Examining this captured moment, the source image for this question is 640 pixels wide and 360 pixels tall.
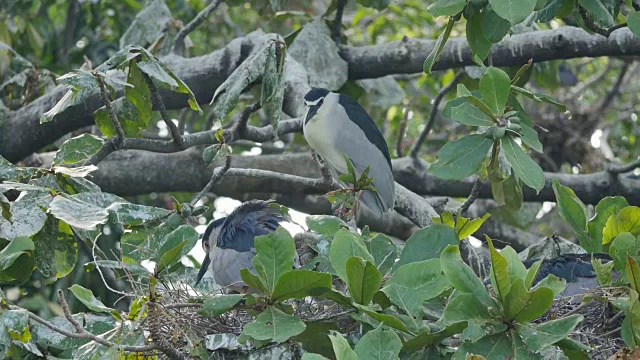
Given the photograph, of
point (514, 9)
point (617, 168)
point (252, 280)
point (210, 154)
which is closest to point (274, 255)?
point (252, 280)

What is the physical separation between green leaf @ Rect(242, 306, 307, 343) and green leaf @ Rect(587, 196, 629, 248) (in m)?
1.02

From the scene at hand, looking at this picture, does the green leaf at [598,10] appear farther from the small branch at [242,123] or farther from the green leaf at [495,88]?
the small branch at [242,123]

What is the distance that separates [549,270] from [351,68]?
2027mm

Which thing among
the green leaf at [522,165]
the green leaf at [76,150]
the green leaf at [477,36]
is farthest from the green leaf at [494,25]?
the green leaf at [76,150]

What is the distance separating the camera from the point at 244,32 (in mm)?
7027

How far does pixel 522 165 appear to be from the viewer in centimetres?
262

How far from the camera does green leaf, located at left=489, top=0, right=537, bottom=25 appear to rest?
2504 millimetres

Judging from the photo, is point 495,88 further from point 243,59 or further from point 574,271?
point 243,59

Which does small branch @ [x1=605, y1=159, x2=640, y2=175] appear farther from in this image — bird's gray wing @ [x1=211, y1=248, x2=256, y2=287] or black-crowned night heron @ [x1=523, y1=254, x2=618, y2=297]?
bird's gray wing @ [x1=211, y1=248, x2=256, y2=287]

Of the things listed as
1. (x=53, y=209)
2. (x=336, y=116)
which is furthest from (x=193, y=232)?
(x=336, y=116)

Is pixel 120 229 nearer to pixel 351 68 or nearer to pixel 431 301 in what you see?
pixel 351 68

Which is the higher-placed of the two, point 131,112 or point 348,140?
point 131,112

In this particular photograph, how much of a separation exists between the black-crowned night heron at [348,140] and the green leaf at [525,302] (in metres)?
2.10

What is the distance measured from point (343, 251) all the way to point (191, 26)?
108 inches
